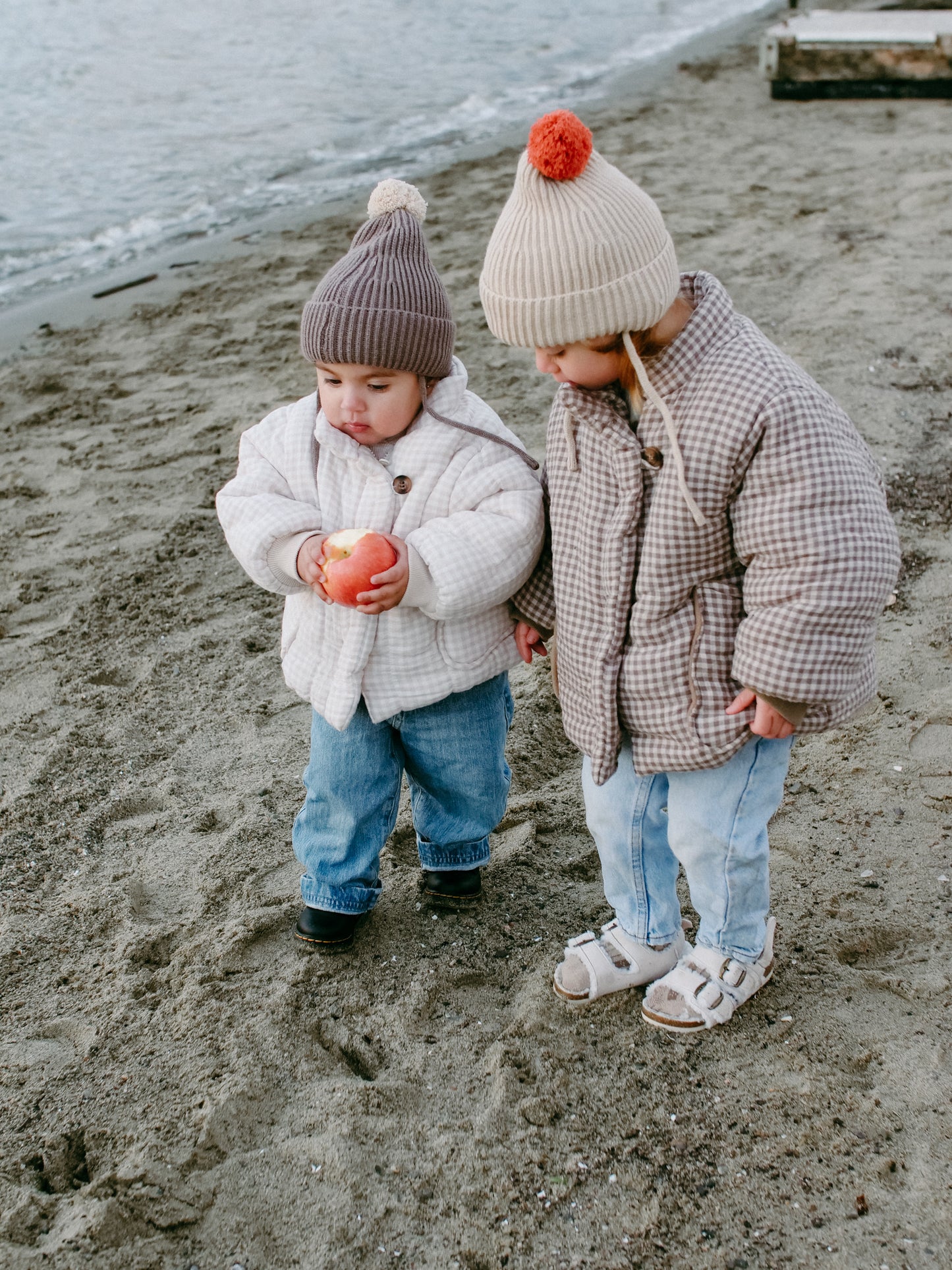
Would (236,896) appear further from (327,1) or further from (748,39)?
(327,1)

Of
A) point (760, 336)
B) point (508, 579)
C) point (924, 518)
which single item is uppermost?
point (760, 336)

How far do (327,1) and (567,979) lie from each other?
69.7 feet

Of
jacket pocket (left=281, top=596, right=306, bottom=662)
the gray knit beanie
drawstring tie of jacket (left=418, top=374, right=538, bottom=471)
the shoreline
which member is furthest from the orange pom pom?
the shoreline

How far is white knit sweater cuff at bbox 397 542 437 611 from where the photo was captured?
7.06 ft

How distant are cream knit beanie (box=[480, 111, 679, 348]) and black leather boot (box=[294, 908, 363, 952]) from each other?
54.7 inches

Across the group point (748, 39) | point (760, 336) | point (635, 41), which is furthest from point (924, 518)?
point (635, 41)

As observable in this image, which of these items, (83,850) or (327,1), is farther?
(327,1)

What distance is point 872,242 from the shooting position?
21.1 ft

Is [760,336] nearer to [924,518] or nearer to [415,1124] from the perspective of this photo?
[415,1124]

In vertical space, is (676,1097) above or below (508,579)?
below

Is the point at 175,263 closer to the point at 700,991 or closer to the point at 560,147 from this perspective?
the point at 560,147

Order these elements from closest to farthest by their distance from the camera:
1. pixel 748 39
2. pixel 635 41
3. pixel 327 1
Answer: pixel 748 39 → pixel 635 41 → pixel 327 1

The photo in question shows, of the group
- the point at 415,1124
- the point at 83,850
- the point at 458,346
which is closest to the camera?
the point at 415,1124

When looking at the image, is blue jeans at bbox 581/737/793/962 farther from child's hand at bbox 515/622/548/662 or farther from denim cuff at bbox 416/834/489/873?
denim cuff at bbox 416/834/489/873
